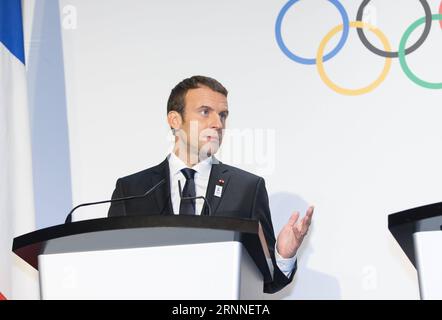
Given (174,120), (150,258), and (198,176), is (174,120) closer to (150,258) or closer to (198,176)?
(198,176)

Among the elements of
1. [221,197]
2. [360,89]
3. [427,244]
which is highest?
[360,89]

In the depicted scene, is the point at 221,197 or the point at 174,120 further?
the point at 174,120

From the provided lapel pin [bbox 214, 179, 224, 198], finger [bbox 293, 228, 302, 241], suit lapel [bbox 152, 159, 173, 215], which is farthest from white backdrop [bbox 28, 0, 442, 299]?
finger [bbox 293, 228, 302, 241]

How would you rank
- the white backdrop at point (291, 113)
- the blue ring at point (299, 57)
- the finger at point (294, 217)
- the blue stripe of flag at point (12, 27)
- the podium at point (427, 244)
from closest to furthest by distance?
the podium at point (427, 244) < the finger at point (294, 217) < the white backdrop at point (291, 113) < the blue ring at point (299, 57) < the blue stripe of flag at point (12, 27)

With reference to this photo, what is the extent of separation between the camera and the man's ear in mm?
3283

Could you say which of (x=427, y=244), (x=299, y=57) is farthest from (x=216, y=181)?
(x=427, y=244)

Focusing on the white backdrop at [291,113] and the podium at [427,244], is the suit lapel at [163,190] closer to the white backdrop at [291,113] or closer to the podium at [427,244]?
the white backdrop at [291,113]

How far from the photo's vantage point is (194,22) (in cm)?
354

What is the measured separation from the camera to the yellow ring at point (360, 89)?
3.25 metres

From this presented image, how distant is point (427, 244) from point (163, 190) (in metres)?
1.45

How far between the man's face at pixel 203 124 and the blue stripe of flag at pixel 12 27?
86 cm

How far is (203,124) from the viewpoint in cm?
321

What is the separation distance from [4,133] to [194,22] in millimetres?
981

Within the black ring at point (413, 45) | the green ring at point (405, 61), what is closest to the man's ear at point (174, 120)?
the black ring at point (413, 45)
